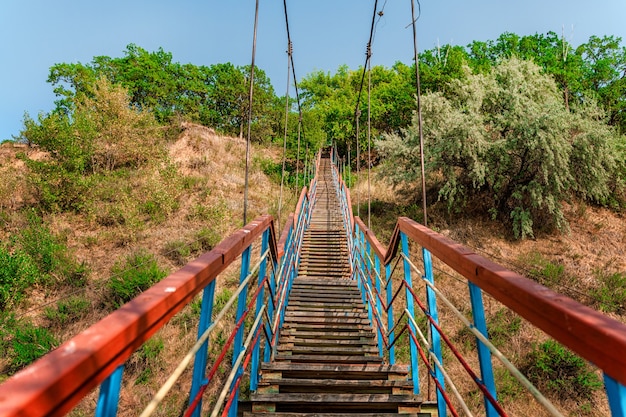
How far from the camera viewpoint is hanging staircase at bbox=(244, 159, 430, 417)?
2.13m

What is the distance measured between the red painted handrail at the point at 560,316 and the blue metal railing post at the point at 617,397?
32 millimetres

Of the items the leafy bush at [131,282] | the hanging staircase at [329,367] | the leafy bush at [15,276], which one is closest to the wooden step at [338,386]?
the hanging staircase at [329,367]

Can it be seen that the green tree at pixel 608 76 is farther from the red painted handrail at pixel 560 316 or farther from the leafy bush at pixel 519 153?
the red painted handrail at pixel 560 316

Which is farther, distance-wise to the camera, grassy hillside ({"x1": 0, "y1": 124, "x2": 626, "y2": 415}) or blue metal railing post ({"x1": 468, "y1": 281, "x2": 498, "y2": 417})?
grassy hillside ({"x1": 0, "y1": 124, "x2": 626, "y2": 415})

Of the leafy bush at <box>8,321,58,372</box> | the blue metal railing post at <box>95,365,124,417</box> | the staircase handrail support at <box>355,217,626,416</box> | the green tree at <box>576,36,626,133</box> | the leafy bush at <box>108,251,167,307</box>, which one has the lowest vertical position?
the leafy bush at <box>8,321,58,372</box>

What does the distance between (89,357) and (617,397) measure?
100 centimetres

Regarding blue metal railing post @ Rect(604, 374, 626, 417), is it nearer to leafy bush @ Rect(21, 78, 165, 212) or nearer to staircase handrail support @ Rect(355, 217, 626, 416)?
staircase handrail support @ Rect(355, 217, 626, 416)

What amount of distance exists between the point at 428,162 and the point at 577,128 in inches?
183

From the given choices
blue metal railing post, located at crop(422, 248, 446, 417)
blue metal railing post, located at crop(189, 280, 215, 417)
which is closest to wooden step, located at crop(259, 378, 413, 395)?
blue metal railing post, located at crop(422, 248, 446, 417)

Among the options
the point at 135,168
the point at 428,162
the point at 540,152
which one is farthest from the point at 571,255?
the point at 135,168

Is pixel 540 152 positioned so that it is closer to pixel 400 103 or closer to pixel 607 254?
pixel 607 254

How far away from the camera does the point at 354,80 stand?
37500 mm

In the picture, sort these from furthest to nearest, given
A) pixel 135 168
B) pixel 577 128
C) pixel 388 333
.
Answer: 1. pixel 135 168
2. pixel 577 128
3. pixel 388 333

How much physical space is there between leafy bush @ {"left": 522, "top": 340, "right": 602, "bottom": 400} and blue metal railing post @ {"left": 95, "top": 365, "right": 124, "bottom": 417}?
7.87 metres
